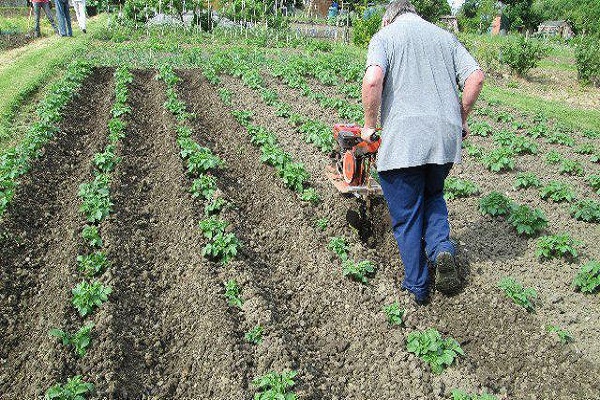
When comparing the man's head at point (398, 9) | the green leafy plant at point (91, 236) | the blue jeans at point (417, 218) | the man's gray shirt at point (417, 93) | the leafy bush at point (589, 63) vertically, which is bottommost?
the leafy bush at point (589, 63)

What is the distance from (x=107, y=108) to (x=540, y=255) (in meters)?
7.08

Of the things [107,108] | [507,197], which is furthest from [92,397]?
[107,108]

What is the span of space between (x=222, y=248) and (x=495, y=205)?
3079mm

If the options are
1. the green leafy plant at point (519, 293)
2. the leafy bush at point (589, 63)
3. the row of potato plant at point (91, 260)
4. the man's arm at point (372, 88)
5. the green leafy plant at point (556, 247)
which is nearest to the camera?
the row of potato plant at point (91, 260)

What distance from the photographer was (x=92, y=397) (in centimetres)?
340

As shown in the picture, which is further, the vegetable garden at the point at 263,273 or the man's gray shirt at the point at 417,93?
the man's gray shirt at the point at 417,93

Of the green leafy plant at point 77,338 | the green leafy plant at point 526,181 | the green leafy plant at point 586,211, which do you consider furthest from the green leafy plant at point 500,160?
the green leafy plant at point 77,338

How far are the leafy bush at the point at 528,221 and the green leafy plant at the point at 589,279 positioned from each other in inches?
32.9

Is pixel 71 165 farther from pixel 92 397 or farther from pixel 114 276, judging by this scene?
pixel 92 397

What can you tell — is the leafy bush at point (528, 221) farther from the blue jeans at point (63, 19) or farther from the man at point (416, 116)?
the blue jeans at point (63, 19)

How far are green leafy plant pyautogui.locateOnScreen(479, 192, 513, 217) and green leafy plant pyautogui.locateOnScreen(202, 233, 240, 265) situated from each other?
283 centimetres

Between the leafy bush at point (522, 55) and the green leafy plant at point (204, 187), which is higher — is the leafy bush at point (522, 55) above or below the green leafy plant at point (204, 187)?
below

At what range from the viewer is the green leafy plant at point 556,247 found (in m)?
5.18

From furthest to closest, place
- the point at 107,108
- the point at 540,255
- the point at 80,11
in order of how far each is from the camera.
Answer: the point at 80,11 < the point at 107,108 < the point at 540,255
